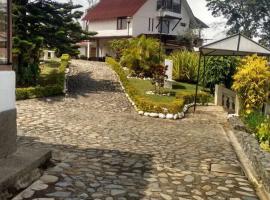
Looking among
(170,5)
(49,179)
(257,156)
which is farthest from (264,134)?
(170,5)

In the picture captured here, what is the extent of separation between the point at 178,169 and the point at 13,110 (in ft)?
11.4

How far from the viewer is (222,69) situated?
73.5ft

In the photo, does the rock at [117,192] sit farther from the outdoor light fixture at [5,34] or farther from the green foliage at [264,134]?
the green foliage at [264,134]

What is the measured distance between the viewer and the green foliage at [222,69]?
22.4m

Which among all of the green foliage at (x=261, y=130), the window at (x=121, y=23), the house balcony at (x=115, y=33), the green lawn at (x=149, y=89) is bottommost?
the green foliage at (x=261, y=130)

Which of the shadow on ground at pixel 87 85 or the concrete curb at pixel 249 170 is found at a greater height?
the shadow on ground at pixel 87 85

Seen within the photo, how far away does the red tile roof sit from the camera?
149 feet

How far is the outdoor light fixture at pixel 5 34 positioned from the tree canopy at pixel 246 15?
56241 millimetres

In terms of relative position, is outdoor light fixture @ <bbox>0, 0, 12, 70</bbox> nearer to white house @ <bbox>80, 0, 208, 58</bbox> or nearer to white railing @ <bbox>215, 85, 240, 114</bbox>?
white railing @ <bbox>215, 85, 240, 114</bbox>

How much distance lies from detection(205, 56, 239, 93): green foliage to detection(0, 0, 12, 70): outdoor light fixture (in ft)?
55.5

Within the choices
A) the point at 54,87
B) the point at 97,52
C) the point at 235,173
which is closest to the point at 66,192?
the point at 235,173

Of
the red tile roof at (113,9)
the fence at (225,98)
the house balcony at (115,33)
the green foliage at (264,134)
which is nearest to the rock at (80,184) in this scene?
the green foliage at (264,134)

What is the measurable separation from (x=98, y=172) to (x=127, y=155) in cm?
150

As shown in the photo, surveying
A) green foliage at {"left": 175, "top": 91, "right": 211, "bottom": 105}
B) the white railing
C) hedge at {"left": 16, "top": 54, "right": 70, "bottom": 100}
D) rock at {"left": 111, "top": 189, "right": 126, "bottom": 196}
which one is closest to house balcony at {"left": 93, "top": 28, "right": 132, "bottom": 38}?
green foliage at {"left": 175, "top": 91, "right": 211, "bottom": 105}
